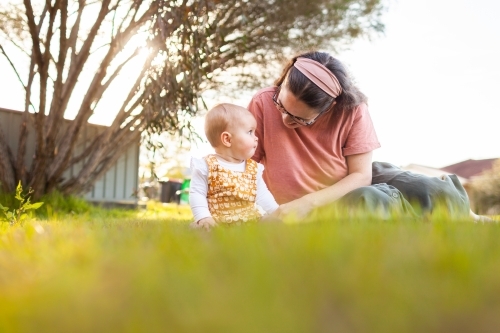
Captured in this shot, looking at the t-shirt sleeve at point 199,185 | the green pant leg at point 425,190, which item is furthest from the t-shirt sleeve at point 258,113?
the green pant leg at point 425,190

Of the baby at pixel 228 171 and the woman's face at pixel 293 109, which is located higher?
the woman's face at pixel 293 109

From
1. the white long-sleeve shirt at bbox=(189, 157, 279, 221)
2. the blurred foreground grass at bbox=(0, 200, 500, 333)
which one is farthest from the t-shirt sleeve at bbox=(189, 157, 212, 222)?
Result: the blurred foreground grass at bbox=(0, 200, 500, 333)

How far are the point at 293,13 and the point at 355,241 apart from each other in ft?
24.6

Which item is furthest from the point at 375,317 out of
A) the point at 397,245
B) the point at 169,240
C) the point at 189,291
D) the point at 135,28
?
the point at 135,28

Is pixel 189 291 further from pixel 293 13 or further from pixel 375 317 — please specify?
pixel 293 13

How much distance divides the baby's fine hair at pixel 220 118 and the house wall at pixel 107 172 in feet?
22.9

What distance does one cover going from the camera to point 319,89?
2955mm

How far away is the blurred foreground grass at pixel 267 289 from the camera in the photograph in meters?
0.66

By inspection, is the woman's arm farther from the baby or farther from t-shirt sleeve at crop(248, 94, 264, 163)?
t-shirt sleeve at crop(248, 94, 264, 163)

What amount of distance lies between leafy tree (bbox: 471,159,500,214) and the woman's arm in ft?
47.2

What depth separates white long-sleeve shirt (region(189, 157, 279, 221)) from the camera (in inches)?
112

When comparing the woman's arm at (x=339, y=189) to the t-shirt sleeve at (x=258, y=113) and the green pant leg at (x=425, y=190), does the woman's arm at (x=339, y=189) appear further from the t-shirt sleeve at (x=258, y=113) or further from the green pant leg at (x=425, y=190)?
the t-shirt sleeve at (x=258, y=113)

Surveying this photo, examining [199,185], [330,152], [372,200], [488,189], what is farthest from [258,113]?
[488,189]

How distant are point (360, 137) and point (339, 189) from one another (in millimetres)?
407
